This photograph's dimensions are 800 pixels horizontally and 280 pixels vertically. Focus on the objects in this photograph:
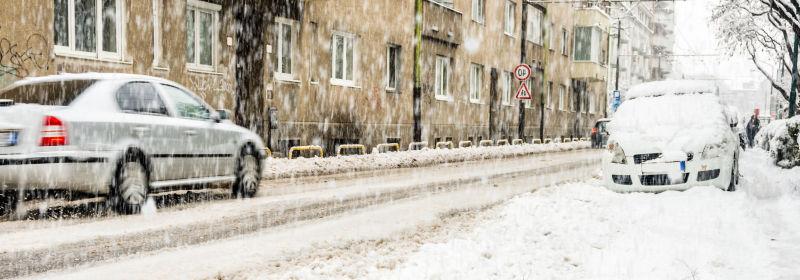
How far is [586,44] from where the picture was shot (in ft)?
148

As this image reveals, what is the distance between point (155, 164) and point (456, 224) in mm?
3554

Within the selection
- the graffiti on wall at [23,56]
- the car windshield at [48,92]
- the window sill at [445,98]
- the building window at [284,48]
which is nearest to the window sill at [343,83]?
the building window at [284,48]

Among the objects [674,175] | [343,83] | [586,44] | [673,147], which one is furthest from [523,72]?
[586,44]

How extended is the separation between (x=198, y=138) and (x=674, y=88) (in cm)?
850

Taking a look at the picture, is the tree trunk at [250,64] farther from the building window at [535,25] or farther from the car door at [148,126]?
the building window at [535,25]

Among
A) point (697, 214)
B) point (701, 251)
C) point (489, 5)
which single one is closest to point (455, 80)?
point (489, 5)

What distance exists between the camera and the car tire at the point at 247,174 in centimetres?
995

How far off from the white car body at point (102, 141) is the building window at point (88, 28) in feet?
14.6

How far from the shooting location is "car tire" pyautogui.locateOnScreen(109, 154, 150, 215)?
7.92m

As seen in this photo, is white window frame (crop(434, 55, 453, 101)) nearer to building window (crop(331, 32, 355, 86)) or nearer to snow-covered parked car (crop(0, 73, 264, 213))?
building window (crop(331, 32, 355, 86))

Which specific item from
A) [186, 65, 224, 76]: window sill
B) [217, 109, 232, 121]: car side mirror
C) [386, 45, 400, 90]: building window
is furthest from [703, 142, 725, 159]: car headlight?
[386, 45, 400, 90]: building window

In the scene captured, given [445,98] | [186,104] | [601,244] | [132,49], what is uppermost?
[132,49]

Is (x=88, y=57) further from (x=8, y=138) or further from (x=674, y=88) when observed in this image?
(x=674, y=88)

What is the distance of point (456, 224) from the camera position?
804 cm
